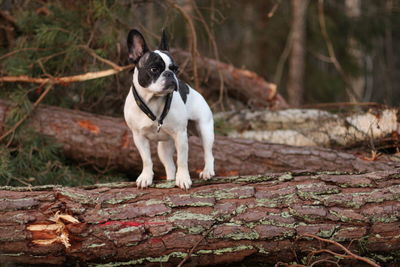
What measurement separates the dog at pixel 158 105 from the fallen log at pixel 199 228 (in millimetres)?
424

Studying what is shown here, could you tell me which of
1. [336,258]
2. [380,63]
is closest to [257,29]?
[380,63]

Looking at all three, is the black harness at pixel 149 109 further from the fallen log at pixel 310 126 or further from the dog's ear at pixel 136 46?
the fallen log at pixel 310 126

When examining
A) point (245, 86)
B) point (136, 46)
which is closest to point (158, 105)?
point (136, 46)

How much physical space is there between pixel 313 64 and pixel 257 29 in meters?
2.07

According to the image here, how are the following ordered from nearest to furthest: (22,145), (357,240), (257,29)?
(357,240)
(22,145)
(257,29)

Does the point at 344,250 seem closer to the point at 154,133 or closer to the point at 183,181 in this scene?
the point at 183,181

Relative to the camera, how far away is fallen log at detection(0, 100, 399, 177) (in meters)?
5.43

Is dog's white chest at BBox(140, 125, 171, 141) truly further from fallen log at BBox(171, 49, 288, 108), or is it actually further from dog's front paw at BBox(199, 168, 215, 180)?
fallen log at BBox(171, 49, 288, 108)

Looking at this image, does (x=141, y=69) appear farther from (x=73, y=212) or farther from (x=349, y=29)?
(x=349, y=29)

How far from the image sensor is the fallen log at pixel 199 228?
356 centimetres

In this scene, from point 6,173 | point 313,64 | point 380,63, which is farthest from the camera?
point 380,63

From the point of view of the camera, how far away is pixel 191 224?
11.9ft

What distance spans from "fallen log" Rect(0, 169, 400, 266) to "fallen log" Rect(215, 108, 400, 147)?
2.11 meters

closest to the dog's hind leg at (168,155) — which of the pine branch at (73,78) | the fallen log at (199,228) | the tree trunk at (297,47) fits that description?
the fallen log at (199,228)
